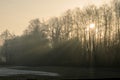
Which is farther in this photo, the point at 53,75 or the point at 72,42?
the point at 72,42

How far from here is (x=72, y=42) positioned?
9419 centimetres

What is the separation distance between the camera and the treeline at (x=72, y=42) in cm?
8156

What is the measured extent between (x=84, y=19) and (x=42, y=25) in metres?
29.1

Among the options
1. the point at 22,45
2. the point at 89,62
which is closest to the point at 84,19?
the point at 89,62

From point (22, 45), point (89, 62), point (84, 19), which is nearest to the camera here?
point (89, 62)

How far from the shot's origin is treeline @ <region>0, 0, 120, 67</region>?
8156cm

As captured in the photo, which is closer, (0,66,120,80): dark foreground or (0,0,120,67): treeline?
(0,66,120,80): dark foreground

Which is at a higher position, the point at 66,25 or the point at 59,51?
the point at 66,25

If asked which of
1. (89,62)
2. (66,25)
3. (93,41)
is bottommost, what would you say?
(89,62)

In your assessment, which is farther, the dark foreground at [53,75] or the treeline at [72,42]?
the treeline at [72,42]

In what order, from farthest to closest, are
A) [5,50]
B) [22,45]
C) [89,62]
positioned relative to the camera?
1. [5,50]
2. [22,45]
3. [89,62]

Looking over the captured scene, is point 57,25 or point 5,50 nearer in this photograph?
point 57,25

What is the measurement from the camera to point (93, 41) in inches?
3479

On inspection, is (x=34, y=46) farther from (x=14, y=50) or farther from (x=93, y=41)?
(x=93, y=41)
